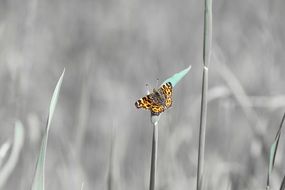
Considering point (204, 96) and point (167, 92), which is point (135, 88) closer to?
point (167, 92)

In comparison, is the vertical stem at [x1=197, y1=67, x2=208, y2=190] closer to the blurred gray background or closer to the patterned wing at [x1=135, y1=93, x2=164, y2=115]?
the patterned wing at [x1=135, y1=93, x2=164, y2=115]

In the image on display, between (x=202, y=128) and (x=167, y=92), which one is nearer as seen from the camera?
(x=202, y=128)

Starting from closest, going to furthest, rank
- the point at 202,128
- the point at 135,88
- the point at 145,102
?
the point at 202,128, the point at 145,102, the point at 135,88

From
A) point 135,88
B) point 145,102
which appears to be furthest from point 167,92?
point 135,88

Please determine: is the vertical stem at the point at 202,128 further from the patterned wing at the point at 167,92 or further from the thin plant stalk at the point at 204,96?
the patterned wing at the point at 167,92

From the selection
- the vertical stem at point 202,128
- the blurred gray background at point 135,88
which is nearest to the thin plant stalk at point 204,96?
the vertical stem at point 202,128

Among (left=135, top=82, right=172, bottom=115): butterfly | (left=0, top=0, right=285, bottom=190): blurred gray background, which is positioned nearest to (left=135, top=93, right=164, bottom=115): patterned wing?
(left=135, top=82, right=172, bottom=115): butterfly

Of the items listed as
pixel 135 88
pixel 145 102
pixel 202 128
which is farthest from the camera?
pixel 135 88
